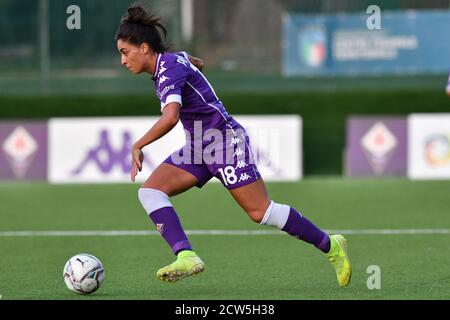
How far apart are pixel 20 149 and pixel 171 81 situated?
11.1 meters

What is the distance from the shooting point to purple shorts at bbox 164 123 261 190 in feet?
25.5

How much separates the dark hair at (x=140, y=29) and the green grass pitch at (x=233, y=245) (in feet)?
5.52

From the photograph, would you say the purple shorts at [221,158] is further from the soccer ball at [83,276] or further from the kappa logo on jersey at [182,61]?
the soccer ball at [83,276]

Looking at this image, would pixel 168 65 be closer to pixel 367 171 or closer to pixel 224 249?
pixel 224 249

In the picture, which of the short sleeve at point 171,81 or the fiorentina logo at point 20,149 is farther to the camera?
the fiorentina logo at point 20,149

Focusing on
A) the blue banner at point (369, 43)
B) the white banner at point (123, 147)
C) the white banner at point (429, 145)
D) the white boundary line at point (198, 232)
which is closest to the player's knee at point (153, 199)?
the white boundary line at point (198, 232)

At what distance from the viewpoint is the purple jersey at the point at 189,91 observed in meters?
7.62

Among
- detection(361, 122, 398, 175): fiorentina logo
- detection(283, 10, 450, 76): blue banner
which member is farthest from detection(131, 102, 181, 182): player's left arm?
detection(283, 10, 450, 76): blue banner

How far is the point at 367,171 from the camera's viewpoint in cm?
1812

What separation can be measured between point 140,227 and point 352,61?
8.86 metres

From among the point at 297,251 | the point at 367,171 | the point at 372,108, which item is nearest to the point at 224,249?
the point at 297,251

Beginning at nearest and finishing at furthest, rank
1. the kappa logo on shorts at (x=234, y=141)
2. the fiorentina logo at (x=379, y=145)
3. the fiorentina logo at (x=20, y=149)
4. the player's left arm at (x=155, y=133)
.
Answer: the player's left arm at (x=155, y=133)
the kappa logo on shorts at (x=234, y=141)
the fiorentina logo at (x=379, y=145)
the fiorentina logo at (x=20, y=149)

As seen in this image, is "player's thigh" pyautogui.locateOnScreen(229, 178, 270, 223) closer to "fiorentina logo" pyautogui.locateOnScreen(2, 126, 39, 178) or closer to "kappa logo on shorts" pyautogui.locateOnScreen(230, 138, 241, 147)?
"kappa logo on shorts" pyautogui.locateOnScreen(230, 138, 241, 147)

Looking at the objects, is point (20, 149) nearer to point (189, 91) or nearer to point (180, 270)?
point (189, 91)
